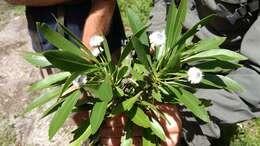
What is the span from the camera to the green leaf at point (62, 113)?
2.00m

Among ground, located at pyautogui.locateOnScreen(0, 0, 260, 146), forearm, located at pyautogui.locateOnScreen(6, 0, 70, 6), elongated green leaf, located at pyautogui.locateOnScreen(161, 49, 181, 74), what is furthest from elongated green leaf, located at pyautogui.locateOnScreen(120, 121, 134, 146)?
ground, located at pyautogui.locateOnScreen(0, 0, 260, 146)

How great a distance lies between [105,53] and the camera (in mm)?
2156

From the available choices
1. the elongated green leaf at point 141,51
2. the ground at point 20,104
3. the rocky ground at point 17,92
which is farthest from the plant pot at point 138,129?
the rocky ground at point 17,92

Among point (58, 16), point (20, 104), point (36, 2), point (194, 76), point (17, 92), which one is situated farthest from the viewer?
point (17, 92)

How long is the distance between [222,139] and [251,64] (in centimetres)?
89

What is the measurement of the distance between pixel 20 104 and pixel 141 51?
2316 mm

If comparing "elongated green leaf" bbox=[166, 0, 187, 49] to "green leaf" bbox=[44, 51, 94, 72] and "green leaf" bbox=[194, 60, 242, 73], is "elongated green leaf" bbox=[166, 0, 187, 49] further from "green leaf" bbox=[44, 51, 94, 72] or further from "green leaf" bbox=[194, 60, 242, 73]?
"green leaf" bbox=[44, 51, 94, 72]

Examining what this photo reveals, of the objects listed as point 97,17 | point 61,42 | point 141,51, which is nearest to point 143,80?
point 141,51

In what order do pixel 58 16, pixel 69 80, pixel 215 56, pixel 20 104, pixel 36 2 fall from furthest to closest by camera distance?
pixel 20 104 < pixel 58 16 < pixel 36 2 < pixel 215 56 < pixel 69 80

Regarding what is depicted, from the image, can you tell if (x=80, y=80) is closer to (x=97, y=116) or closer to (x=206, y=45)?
(x=97, y=116)

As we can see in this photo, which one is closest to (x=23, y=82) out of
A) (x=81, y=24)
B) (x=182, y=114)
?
(x=81, y=24)

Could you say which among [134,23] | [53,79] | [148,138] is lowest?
[148,138]

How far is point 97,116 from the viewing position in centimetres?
194

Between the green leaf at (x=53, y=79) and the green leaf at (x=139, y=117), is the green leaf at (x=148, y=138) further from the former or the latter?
the green leaf at (x=53, y=79)
